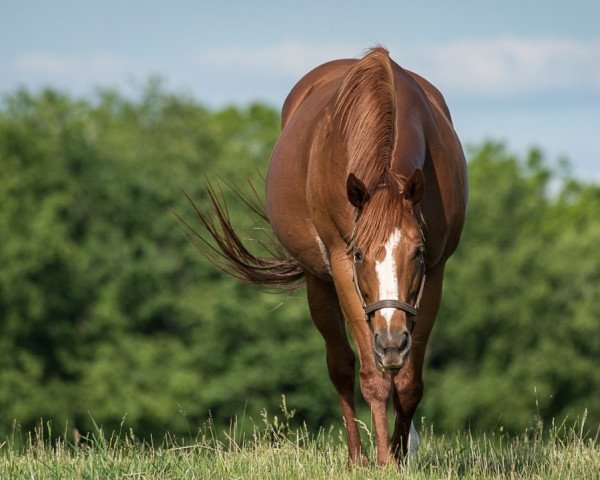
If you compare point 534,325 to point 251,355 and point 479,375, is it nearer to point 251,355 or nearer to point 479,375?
point 479,375

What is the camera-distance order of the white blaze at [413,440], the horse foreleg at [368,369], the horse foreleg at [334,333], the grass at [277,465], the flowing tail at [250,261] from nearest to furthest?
the grass at [277,465] < the horse foreleg at [368,369] < the white blaze at [413,440] < the horse foreleg at [334,333] < the flowing tail at [250,261]

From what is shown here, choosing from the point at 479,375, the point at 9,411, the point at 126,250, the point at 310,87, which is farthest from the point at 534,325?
the point at 310,87

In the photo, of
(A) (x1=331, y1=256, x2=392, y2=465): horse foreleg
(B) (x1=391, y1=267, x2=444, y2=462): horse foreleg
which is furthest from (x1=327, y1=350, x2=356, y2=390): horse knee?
(A) (x1=331, y1=256, x2=392, y2=465): horse foreleg

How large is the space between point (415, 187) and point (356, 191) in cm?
29

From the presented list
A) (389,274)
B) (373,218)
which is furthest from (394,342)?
(373,218)

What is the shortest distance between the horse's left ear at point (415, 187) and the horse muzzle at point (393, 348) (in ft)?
2.14

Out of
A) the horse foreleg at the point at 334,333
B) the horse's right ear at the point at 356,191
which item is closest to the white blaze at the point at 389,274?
the horse's right ear at the point at 356,191

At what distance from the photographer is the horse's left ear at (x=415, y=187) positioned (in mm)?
5820

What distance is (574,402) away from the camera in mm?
41562

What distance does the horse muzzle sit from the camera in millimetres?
5672

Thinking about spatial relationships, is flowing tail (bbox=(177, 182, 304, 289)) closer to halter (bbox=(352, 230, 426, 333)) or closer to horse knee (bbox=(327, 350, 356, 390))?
horse knee (bbox=(327, 350, 356, 390))

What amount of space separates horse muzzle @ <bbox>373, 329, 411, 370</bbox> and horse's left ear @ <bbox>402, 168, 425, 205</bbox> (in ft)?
2.14

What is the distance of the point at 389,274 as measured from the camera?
5.77 metres

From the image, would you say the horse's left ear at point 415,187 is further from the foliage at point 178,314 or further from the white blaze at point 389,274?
the foliage at point 178,314
